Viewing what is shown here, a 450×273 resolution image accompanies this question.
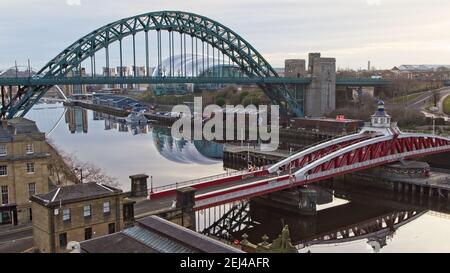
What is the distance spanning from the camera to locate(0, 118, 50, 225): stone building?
95.3 feet

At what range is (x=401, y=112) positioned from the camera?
75000 mm

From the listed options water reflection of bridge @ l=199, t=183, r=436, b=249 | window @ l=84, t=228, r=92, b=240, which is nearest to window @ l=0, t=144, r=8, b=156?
window @ l=84, t=228, r=92, b=240

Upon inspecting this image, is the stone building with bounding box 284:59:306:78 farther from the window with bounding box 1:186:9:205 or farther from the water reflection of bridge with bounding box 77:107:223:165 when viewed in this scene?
the window with bounding box 1:186:9:205

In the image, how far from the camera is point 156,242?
15789 mm

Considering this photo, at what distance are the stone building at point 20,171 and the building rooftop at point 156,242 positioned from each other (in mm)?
13710

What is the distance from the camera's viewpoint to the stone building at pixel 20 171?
29062mm

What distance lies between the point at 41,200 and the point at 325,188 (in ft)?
95.7

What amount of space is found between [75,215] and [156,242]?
9.03 meters

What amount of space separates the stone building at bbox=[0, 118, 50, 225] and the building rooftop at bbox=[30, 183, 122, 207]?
5812mm

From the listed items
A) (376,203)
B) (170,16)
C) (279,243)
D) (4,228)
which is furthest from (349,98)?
(279,243)

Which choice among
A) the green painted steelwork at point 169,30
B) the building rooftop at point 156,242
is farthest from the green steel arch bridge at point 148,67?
the building rooftop at point 156,242

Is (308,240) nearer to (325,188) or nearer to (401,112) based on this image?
(325,188)

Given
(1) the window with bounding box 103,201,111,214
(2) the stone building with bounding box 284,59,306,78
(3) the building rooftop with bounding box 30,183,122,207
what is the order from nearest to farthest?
(3) the building rooftop with bounding box 30,183,122,207
(1) the window with bounding box 103,201,111,214
(2) the stone building with bounding box 284,59,306,78

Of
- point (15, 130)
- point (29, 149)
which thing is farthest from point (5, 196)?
point (15, 130)
